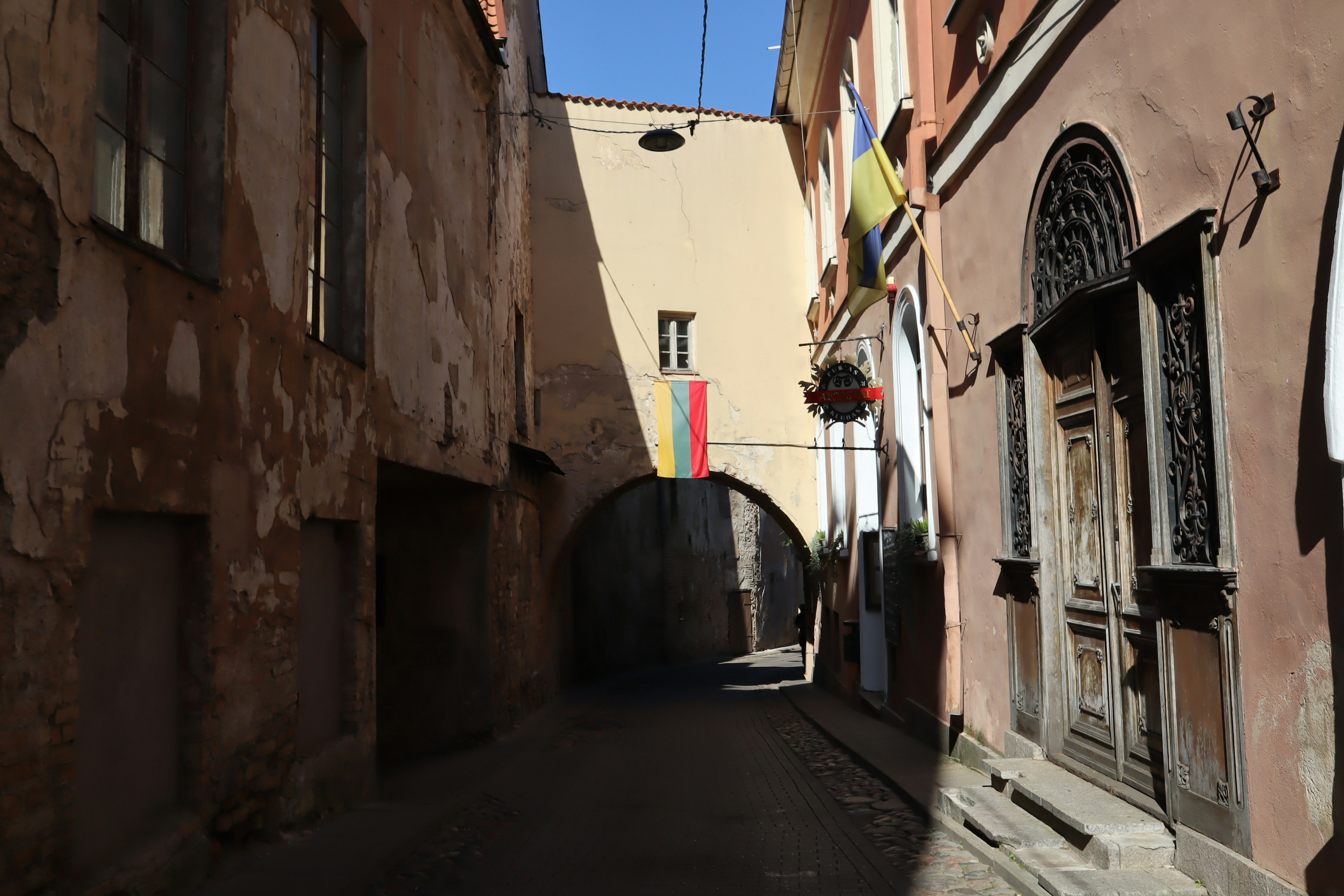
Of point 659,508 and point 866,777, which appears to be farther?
point 659,508

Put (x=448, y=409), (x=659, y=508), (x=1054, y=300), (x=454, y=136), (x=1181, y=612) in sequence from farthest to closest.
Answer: (x=659, y=508) → (x=454, y=136) → (x=448, y=409) → (x=1054, y=300) → (x=1181, y=612)

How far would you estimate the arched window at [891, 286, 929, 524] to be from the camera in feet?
32.7

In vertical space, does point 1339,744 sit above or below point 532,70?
below

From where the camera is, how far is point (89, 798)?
4.27 m

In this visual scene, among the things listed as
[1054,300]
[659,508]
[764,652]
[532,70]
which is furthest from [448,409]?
[764,652]

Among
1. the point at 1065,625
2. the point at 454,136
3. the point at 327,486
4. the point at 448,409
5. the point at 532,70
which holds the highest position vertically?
the point at 532,70

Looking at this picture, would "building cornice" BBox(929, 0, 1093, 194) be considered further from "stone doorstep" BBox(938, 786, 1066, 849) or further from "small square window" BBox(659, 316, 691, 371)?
"small square window" BBox(659, 316, 691, 371)

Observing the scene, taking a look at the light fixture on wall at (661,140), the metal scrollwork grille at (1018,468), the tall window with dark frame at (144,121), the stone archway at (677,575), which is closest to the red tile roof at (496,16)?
the light fixture on wall at (661,140)

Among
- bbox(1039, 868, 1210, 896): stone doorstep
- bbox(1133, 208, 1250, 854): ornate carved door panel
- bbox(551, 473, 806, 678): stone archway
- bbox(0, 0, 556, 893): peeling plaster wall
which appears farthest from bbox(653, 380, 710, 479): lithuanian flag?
bbox(1039, 868, 1210, 896): stone doorstep

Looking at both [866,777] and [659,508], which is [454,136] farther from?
[659,508]

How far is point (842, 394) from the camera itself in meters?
11.1

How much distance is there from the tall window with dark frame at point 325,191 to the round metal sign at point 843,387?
17.9 feet

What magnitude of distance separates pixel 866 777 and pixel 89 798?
236 inches

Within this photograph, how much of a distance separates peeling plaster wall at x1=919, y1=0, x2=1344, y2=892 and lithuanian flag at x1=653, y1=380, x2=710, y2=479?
37.3 feet
